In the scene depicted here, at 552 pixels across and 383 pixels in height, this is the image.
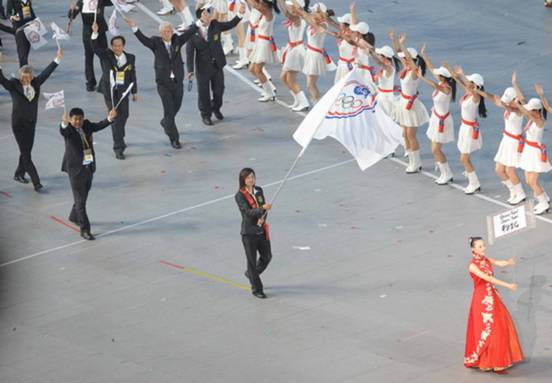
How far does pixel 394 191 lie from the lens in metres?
21.0

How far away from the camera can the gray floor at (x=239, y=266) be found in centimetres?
1589

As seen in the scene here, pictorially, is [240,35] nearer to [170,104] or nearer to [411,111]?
[170,104]

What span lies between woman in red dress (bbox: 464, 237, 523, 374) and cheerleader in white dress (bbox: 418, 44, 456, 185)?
5679 mm

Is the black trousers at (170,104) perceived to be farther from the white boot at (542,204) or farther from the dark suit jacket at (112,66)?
the white boot at (542,204)

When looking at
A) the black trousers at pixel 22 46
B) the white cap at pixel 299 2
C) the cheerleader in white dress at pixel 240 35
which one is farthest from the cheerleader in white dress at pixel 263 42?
the black trousers at pixel 22 46

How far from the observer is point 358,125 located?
18.1m

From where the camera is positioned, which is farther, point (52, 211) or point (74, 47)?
point (74, 47)

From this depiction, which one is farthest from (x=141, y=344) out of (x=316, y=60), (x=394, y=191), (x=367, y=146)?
(x=316, y=60)

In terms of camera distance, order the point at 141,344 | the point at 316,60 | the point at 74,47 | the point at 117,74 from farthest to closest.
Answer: the point at 74,47, the point at 316,60, the point at 117,74, the point at 141,344

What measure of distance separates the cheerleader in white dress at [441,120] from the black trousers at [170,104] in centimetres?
444

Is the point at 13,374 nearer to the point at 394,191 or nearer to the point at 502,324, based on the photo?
the point at 502,324

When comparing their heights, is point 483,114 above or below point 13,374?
above

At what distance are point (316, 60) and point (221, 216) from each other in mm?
4939

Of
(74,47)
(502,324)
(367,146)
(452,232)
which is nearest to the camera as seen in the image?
(502,324)
